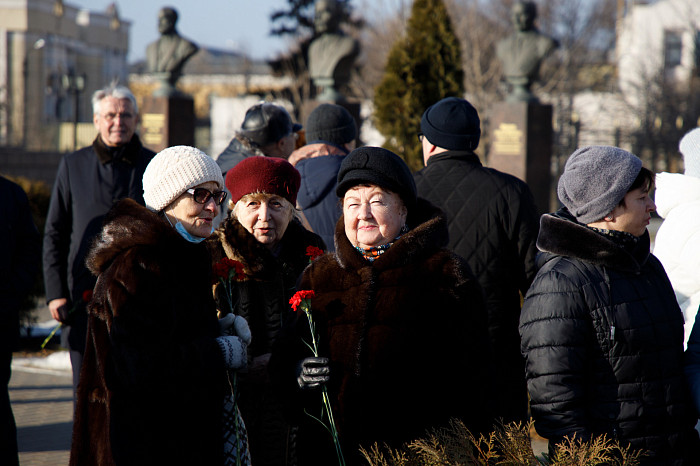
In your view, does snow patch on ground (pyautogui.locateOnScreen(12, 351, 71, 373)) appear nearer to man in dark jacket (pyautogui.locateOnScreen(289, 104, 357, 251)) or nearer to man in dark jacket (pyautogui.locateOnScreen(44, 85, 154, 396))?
man in dark jacket (pyautogui.locateOnScreen(44, 85, 154, 396))

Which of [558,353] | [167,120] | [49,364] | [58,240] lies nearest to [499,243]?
[558,353]

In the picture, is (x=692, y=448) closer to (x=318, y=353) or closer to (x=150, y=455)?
(x=318, y=353)

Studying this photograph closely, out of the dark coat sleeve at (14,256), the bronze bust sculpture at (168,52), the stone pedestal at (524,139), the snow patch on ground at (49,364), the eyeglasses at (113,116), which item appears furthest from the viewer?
the bronze bust sculpture at (168,52)

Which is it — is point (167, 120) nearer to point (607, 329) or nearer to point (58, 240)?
point (58, 240)

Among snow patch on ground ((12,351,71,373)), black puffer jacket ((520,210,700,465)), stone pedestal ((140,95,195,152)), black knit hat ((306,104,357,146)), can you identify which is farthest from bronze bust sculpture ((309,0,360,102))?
black puffer jacket ((520,210,700,465))

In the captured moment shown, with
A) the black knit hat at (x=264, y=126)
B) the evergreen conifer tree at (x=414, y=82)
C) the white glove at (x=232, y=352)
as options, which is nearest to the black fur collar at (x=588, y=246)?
the white glove at (x=232, y=352)

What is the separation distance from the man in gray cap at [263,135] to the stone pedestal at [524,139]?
29.1 ft

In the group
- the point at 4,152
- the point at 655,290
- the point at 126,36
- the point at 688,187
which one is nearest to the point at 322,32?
Result: the point at 688,187

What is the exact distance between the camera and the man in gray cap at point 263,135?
16.7 ft

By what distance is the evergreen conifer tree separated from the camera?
1011 centimetres

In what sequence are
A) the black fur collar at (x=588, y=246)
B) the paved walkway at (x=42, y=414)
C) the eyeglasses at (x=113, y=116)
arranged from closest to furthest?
the black fur collar at (x=588, y=246)
the eyeglasses at (x=113, y=116)
the paved walkway at (x=42, y=414)

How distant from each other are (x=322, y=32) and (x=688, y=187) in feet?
35.1

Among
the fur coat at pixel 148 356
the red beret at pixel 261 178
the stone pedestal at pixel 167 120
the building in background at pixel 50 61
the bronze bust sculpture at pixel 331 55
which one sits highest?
the building in background at pixel 50 61

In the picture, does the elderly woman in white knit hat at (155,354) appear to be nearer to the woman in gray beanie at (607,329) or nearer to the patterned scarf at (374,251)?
the patterned scarf at (374,251)
